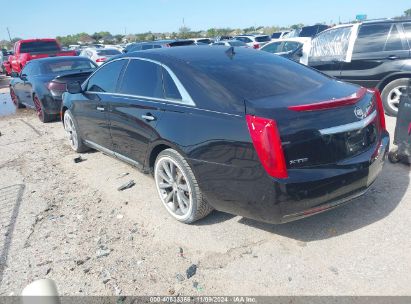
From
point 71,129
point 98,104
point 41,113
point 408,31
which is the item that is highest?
point 408,31

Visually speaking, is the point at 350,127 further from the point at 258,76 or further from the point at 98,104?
the point at 98,104

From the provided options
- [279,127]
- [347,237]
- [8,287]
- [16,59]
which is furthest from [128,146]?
[16,59]

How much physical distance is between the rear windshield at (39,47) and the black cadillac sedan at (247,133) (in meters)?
13.8

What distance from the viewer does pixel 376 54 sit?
707cm

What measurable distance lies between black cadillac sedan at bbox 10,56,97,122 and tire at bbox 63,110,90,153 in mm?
2368

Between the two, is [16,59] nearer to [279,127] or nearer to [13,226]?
[13,226]

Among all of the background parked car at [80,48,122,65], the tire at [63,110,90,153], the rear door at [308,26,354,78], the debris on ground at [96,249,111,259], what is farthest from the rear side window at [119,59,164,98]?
the background parked car at [80,48,122,65]

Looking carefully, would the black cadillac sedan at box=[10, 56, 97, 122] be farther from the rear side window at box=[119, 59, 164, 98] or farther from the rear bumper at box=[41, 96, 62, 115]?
the rear side window at box=[119, 59, 164, 98]

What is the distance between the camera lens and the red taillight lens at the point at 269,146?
8.84ft

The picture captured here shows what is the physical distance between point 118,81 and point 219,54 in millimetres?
1394

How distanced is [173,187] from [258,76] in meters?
1.39

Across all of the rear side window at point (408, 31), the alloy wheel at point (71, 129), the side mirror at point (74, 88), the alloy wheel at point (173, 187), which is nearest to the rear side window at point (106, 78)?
the side mirror at point (74, 88)

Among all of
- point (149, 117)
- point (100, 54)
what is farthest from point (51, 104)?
point (100, 54)

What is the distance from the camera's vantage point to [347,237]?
3.22 m
